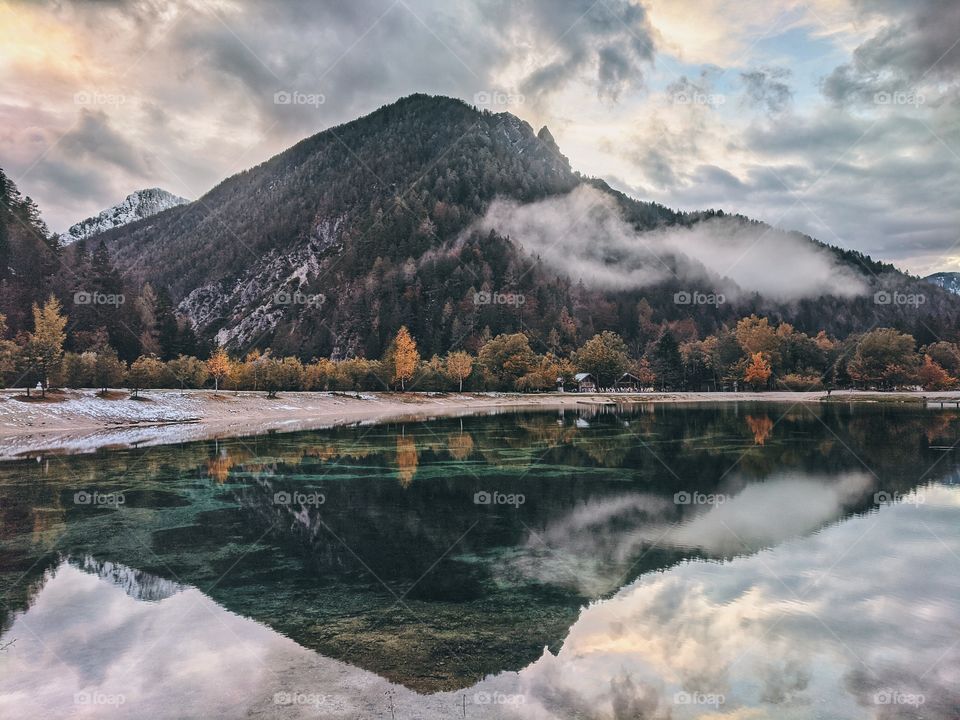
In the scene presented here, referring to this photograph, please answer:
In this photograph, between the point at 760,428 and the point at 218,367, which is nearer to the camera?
the point at 760,428

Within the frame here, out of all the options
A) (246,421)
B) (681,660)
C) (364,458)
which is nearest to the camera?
(681,660)

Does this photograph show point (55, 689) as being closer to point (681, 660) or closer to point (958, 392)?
point (681, 660)

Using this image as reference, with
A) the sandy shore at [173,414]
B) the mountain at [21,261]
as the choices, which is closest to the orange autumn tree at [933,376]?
the sandy shore at [173,414]

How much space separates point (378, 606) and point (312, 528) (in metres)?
7.92

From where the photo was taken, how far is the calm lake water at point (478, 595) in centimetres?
975

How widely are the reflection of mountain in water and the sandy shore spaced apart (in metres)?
27.5

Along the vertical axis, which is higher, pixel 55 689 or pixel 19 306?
pixel 19 306

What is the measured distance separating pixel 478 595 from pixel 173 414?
2432 inches

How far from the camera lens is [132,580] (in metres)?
15.4

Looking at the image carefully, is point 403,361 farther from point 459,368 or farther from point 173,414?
point 173,414

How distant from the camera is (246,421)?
68.8 meters

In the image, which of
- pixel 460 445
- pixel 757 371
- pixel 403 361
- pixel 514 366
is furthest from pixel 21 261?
pixel 757 371

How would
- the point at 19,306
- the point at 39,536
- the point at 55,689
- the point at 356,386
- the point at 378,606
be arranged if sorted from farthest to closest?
the point at 356,386 < the point at 19,306 < the point at 39,536 < the point at 378,606 < the point at 55,689

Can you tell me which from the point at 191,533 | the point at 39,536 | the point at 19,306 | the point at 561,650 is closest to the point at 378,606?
the point at 561,650
